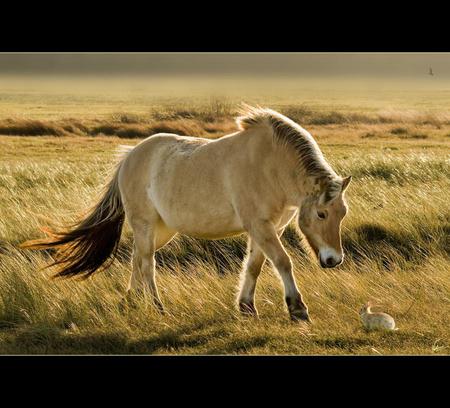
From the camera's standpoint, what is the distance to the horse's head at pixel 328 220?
6805 mm

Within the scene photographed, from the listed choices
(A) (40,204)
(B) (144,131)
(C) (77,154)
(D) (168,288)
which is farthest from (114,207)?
(B) (144,131)

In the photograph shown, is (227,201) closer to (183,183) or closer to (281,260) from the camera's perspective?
(183,183)

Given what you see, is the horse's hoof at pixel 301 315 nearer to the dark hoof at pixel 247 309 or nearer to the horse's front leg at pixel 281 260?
the horse's front leg at pixel 281 260

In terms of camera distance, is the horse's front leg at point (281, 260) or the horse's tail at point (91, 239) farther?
the horse's tail at point (91, 239)

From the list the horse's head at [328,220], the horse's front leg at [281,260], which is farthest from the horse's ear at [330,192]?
the horse's front leg at [281,260]

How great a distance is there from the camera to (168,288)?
8.46 m

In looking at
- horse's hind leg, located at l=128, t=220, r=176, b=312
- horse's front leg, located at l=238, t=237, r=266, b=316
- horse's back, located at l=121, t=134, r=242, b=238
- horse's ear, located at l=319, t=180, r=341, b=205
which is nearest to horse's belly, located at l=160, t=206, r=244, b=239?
horse's back, located at l=121, t=134, r=242, b=238

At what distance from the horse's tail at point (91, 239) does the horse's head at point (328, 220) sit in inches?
117

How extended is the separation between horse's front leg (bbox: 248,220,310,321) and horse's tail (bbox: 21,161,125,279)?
91.9 inches

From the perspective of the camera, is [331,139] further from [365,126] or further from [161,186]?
[161,186]

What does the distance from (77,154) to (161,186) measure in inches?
565

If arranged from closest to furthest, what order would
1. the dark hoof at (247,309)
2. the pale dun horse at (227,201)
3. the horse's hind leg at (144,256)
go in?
the pale dun horse at (227,201), the dark hoof at (247,309), the horse's hind leg at (144,256)

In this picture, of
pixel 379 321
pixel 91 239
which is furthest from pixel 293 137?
pixel 91 239

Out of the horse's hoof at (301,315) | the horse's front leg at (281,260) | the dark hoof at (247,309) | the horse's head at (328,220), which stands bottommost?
the dark hoof at (247,309)
